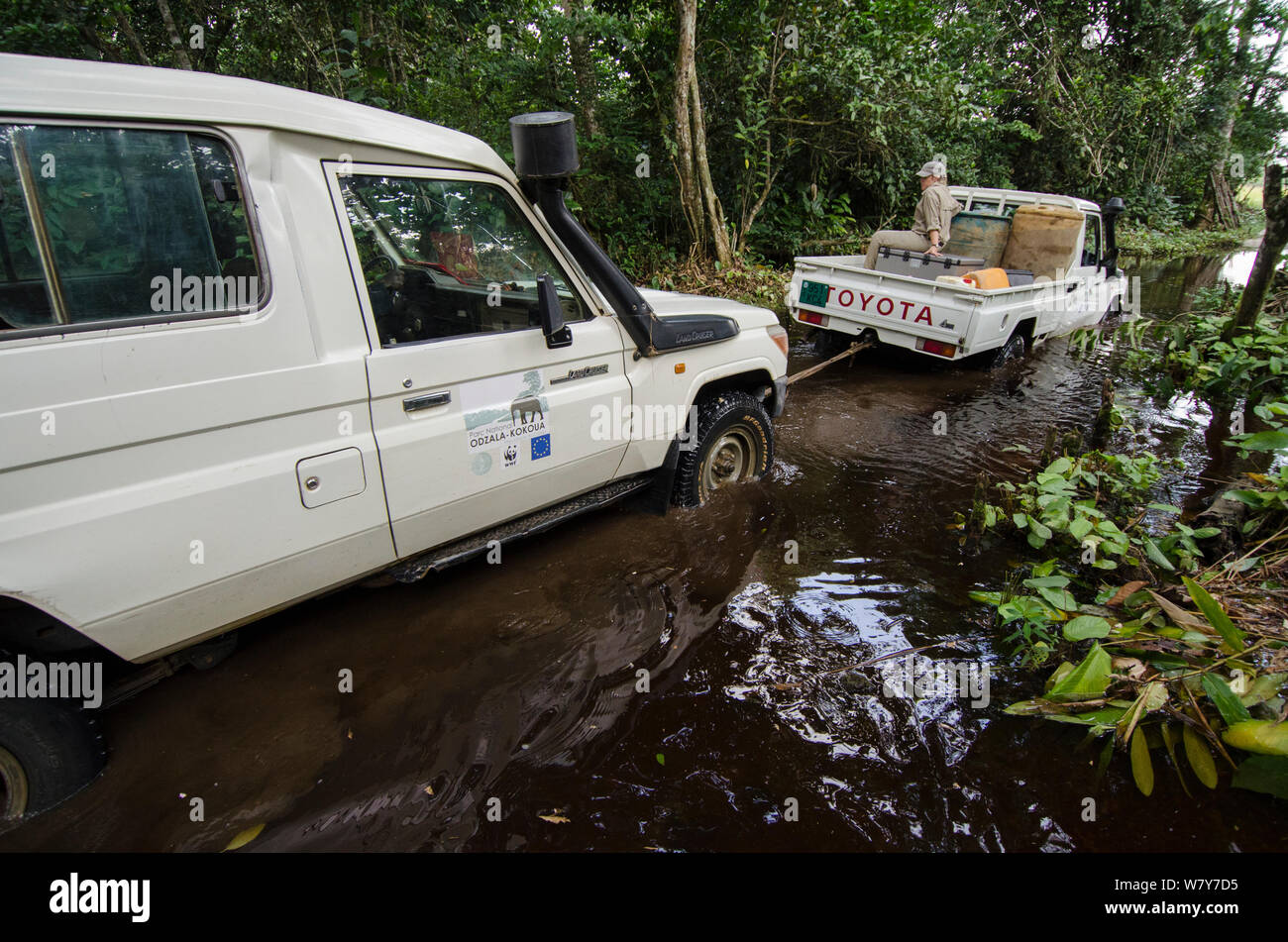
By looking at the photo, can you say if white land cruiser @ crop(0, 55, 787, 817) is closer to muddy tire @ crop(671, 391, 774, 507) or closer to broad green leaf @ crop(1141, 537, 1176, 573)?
muddy tire @ crop(671, 391, 774, 507)

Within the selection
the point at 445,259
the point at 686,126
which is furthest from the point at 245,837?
the point at 686,126

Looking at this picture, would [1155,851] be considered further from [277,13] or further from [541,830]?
[277,13]

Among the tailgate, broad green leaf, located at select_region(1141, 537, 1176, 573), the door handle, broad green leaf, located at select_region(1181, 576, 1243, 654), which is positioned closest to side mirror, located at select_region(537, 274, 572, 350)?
the door handle

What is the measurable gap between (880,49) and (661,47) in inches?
132

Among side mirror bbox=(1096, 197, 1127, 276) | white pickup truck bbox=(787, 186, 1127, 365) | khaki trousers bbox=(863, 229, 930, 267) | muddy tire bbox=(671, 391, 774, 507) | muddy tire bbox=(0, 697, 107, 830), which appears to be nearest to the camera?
muddy tire bbox=(0, 697, 107, 830)

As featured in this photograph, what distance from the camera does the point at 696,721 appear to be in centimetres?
238

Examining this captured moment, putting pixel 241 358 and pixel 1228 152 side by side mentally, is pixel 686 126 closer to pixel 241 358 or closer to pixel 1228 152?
pixel 241 358

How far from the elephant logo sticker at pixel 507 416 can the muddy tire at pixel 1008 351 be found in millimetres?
5550

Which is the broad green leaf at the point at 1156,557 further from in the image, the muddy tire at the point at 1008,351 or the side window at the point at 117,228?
the muddy tire at the point at 1008,351

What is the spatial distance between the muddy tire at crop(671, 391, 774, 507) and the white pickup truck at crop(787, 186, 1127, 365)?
8.80 ft

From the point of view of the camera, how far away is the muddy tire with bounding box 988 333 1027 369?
21.1 feet

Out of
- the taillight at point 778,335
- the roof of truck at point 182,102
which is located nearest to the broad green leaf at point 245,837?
the roof of truck at point 182,102

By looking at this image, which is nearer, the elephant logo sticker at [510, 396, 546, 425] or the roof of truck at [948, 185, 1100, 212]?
the elephant logo sticker at [510, 396, 546, 425]
